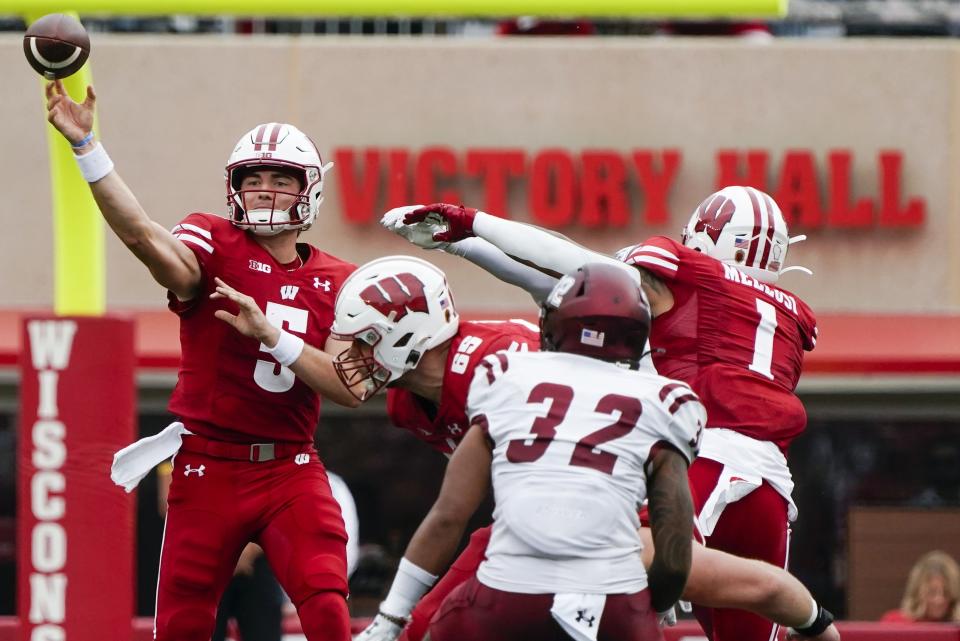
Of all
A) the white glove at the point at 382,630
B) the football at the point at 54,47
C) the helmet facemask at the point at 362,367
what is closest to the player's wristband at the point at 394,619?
the white glove at the point at 382,630

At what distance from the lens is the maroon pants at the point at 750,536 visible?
5180 millimetres

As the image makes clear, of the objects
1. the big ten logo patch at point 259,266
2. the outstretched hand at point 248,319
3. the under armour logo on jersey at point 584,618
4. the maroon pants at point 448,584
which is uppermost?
the big ten logo patch at point 259,266

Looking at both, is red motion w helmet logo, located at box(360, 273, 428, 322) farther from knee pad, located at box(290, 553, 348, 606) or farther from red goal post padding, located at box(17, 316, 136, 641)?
red goal post padding, located at box(17, 316, 136, 641)

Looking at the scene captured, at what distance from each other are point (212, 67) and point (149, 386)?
2265 millimetres

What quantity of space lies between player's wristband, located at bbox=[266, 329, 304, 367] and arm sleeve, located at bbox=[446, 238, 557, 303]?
0.64 m

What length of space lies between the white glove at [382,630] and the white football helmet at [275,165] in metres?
1.56

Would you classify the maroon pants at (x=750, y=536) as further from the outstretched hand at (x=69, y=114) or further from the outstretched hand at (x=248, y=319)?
the outstretched hand at (x=69, y=114)

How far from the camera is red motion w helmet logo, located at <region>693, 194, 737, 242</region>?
5.45m

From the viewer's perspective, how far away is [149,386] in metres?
11.0

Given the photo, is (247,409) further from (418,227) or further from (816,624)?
(816,624)

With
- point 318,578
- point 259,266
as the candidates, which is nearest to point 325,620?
point 318,578

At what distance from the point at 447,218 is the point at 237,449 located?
966 mm

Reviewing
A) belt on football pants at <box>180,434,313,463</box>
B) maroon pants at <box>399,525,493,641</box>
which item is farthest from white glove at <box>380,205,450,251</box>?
maroon pants at <box>399,525,493,641</box>

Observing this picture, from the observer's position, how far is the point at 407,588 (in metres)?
4.23
